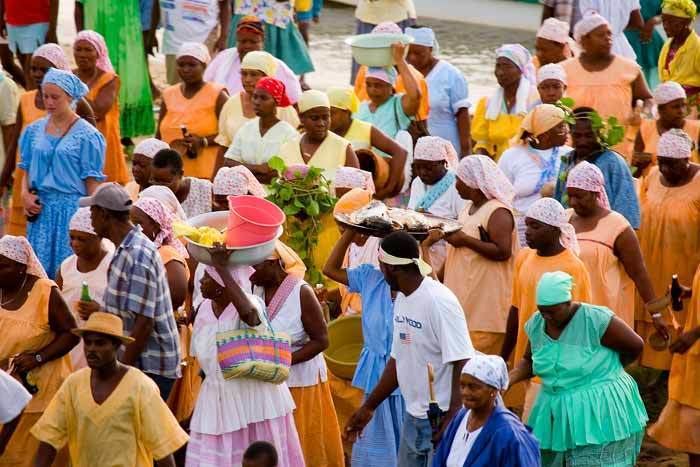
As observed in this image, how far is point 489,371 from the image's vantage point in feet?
23.6

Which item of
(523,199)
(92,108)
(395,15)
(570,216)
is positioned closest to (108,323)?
(570,216)

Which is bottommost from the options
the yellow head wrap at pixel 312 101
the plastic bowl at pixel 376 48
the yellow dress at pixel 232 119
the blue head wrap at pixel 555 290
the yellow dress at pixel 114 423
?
the yellow dress at pixel 232 119

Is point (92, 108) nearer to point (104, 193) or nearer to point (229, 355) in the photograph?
point (104, 193)

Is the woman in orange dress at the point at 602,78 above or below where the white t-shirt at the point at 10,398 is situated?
above

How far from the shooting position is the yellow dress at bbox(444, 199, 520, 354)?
997cm

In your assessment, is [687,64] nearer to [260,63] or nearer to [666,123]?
[666,123]

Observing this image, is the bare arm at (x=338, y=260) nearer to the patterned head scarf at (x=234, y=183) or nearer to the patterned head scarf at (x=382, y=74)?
the patterned head scarf at (x=234, y=183)

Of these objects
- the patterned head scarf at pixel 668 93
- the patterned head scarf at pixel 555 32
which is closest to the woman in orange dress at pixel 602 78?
the patterned head scarf at pixel 555 32

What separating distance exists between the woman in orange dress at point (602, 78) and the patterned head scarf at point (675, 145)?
1.86 meters

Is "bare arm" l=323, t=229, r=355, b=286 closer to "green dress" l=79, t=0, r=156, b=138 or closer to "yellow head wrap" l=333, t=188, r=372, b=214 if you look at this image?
"yellow head wrap" l=333, t=188, r=372, b=214

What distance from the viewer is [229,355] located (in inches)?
313

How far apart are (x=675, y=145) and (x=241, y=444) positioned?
13.2ft

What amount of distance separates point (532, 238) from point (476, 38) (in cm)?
1525

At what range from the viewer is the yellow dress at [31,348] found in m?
8.55
